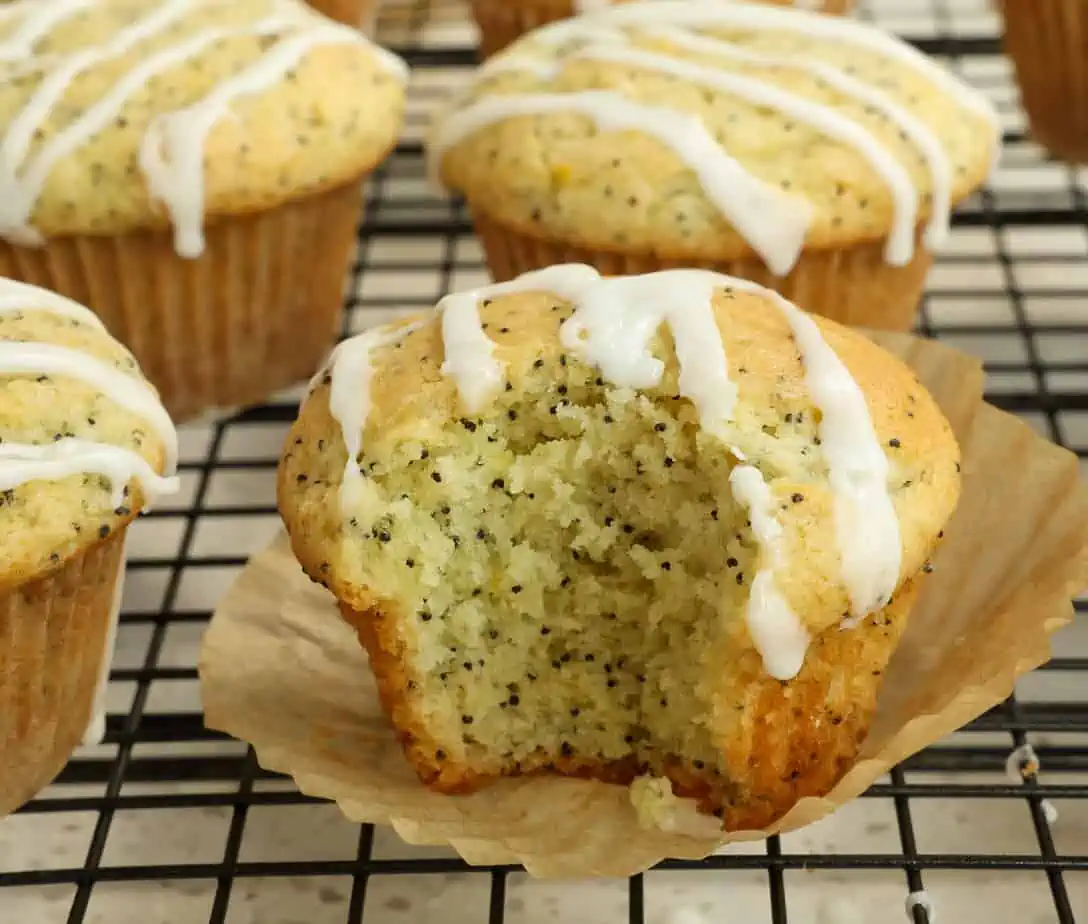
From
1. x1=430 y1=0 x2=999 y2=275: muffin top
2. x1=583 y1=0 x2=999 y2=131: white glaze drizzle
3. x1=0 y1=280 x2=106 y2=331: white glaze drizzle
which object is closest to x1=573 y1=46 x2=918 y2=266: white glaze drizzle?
x1=430 y1=0 x2=999 y2=275: muffin top

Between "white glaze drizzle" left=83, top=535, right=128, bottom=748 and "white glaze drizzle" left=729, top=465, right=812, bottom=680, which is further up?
"white glaze drizzle" left=729, top=465, right=812, bottom=680

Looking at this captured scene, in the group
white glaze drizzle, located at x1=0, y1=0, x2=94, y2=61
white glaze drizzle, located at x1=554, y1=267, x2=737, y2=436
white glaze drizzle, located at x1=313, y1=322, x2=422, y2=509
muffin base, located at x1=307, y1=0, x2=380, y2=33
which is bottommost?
muffin base, located at x1=307, y1=0, x2=380, y2=33

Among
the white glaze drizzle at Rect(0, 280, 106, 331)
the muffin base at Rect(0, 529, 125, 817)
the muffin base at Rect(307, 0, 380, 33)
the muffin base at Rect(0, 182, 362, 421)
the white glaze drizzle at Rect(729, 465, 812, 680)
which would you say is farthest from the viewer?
the muffin base at Rect(307, 0, 380, 33)

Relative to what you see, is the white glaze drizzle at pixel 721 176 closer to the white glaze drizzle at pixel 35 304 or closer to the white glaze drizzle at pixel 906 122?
the white glaze drizzle at pixel 906 122

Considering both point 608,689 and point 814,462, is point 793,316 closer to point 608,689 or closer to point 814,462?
point 814,462

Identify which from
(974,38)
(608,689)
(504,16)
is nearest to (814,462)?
(608,689)

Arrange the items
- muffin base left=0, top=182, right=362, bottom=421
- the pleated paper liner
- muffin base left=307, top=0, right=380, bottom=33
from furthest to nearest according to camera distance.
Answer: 1. muffin base left=307, top=0, right=380, bottom=33
2. muffin base left=0, top=182, right=362, bottom=421
3. the pleated paper liner

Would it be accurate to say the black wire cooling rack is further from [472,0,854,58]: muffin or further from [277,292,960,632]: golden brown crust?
[472,0,854,58]: muffin

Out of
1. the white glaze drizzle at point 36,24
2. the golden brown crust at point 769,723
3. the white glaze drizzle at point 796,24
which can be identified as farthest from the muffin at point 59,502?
the white glaze drizzle at point 796,24
